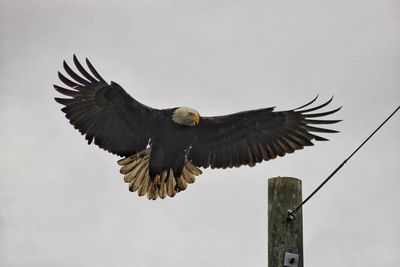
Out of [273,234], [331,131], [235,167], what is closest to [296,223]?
[273,234]

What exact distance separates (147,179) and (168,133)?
2.02 feet

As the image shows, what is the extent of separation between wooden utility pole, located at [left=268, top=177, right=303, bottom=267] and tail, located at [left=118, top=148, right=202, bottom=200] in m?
2.81

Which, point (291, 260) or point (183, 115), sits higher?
point (183, 115)

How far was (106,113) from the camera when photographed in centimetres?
795

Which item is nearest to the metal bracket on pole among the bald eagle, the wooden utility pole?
the wooden utility pole

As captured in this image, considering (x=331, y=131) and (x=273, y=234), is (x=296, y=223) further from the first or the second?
(x=331, y=131)

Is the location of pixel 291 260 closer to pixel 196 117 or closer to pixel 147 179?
pixel 196 117

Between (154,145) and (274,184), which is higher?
(154,145)

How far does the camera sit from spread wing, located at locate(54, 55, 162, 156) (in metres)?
7.70

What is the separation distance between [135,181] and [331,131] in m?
2.16

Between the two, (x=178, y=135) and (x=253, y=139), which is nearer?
(x=178, y=135)

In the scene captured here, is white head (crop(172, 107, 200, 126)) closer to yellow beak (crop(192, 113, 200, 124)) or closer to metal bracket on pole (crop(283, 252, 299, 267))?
yellow beak (crop(192, 113, 200, 124))

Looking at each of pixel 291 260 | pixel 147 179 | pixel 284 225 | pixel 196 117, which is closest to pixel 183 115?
pixel 196 117

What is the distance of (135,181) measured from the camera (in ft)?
25.7
